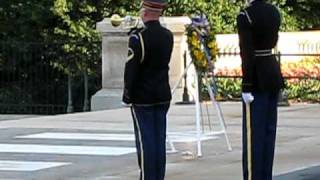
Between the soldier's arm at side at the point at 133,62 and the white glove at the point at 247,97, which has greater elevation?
the soldier's arm at side at the point at 133,62

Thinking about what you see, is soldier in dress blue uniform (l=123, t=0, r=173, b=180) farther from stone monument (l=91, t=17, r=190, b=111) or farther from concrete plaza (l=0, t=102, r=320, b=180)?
stone monument (l=91, t=17, r=190, b=111)

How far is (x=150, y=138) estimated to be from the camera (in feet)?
29.7

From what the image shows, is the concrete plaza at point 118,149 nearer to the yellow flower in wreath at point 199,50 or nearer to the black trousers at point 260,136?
the yellow flower in wreath at point 199,50

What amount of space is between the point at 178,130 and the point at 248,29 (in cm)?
755

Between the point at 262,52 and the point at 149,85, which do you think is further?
the point at 262,52

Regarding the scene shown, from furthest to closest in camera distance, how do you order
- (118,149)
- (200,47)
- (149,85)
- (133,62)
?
1. (118,149)
2. (200,47)
3. (149,85)
4. (133,62)

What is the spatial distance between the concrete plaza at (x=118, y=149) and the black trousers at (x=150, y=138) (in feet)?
7.93

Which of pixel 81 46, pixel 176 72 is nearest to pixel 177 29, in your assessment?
pixel 176 72

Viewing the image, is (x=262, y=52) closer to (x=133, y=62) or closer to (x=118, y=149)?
(x=133, y=62)

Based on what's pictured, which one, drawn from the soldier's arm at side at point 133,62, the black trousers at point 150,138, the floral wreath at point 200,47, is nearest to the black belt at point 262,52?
the black trousers at point 150,138

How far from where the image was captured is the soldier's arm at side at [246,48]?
8.96 m

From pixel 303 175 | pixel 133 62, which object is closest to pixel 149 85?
pixel 133 62

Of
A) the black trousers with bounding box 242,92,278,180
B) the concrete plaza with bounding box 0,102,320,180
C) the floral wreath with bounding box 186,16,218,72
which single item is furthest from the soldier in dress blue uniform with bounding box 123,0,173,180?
the floral wreath with bounding box 186,16,218,72

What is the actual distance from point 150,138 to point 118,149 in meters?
5.29
